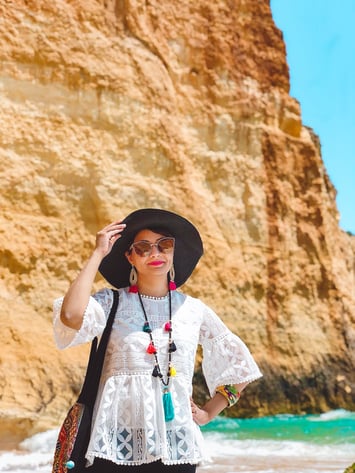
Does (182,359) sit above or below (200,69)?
below

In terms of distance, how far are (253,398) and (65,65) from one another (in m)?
6.32

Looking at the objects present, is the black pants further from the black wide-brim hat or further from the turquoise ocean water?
the turquoise ocean water

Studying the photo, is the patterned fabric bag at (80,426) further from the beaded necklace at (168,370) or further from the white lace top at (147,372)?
the beaded necklace at (168,370)

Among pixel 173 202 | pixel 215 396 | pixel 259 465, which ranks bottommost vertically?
pixel 259 465

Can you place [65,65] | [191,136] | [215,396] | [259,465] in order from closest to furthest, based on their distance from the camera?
1. [215,396]
2. [259,465]
3. [65,65]
4. [191,136]

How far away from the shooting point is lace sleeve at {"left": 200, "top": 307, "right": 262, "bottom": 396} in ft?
7.54

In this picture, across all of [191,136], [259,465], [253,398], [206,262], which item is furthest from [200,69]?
[259,465]

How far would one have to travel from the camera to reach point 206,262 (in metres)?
11.3

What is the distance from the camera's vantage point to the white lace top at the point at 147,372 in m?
1.97

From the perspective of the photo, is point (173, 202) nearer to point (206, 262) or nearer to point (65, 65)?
point (206, 262)

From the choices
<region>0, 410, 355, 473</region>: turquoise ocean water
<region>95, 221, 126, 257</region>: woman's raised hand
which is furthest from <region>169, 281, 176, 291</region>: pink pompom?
<region>0, 410, 355, 473</region>: turquoise ocean water

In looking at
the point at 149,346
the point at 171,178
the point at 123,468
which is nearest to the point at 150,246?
the point at 149,346

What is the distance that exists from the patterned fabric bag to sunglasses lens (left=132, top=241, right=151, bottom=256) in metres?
0.29

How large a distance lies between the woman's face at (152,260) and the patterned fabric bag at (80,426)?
0.25 meters
